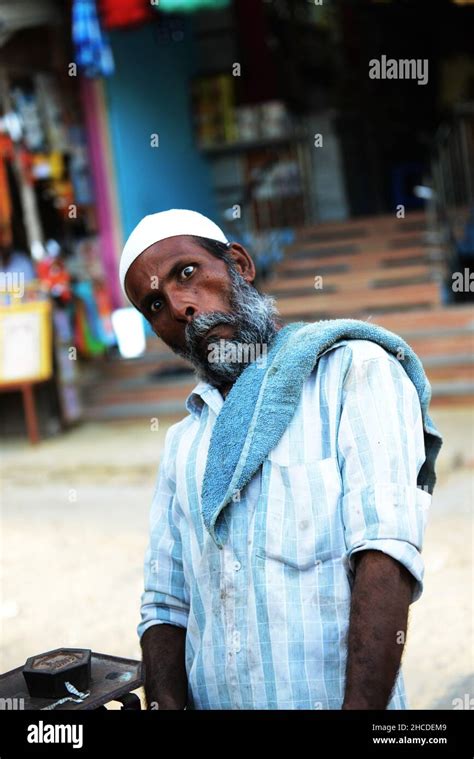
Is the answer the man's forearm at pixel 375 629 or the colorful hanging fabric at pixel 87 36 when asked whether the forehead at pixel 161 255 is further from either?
the colorful hanging fabric at pixel 87 36

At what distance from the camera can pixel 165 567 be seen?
2184mm

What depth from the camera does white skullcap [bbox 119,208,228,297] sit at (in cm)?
213

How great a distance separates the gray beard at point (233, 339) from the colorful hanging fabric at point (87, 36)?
349 inches

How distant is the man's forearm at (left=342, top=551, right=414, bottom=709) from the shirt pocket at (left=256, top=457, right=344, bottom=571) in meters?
0.09

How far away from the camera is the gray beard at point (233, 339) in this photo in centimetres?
209

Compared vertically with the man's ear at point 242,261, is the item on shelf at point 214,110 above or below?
above

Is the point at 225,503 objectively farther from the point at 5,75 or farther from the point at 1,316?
the point at 5,75

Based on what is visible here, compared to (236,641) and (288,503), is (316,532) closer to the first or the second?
(288,503)

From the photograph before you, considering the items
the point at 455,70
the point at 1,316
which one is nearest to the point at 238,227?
the point at 1,316

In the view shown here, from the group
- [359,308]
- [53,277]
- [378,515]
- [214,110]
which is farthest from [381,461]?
[214,110]

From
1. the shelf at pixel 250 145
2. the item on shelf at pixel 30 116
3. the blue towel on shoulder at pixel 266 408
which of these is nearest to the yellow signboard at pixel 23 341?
the item on shelf at pixel 30 116

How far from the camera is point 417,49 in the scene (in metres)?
15.8

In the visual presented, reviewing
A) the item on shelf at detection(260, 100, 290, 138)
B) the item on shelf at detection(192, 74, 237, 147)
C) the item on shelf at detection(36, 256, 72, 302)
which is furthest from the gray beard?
the item on shelf at detection(192, 74, 237, 147)
